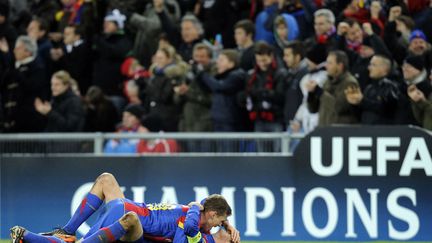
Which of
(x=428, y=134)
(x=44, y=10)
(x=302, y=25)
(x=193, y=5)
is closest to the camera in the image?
(x=428, y=134)

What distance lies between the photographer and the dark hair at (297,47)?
16.9 meters

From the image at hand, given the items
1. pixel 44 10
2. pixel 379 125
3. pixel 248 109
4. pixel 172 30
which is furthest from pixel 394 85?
pixel 44 10

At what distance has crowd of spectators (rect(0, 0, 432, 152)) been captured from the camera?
16.2 meters

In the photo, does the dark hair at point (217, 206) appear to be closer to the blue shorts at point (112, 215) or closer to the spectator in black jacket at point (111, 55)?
the blue shorts at point (112, 215)

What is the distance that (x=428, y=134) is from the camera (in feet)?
51.4

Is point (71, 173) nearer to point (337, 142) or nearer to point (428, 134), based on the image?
point (337, 142)

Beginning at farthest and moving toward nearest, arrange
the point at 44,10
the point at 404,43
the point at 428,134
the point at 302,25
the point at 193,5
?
the point at 44,10 < the point at 193,5 < the point at 302,25 < the point at 404,43 < the point at 428,134

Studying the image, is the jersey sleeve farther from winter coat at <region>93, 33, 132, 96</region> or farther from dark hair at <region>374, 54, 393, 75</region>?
winter coat at <region>93, 33, 132, 96</region>

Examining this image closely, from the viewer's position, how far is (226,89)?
1698 cm

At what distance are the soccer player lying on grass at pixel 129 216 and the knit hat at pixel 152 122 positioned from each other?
370cm

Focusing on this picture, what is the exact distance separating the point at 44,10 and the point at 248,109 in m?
5.77

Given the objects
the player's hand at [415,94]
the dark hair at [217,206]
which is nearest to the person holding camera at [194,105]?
the player's hand at [415,94]

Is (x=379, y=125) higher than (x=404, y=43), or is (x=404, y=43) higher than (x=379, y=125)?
(x=404, y=43)

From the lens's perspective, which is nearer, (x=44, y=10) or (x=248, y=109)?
(x=248, y=109)
